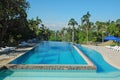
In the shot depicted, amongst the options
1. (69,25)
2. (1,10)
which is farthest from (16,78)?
(69,25)

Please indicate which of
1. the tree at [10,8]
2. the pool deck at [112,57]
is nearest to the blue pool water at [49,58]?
the pool deck at [112,57]

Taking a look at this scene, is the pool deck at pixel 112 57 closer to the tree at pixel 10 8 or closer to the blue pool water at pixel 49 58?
the blue pool water at pixel 49 58

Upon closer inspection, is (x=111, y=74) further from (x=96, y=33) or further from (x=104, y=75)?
(x=96, y=33)

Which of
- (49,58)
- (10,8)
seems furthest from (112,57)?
(10,8)

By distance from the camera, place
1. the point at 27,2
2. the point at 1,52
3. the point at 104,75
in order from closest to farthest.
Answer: the point at 104,75
the point at 1,52
the point at 27,2

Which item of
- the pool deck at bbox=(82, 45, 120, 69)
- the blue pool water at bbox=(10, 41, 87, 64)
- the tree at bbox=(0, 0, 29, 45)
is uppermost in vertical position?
the tree at bbox=(0, 0, 29, 45)

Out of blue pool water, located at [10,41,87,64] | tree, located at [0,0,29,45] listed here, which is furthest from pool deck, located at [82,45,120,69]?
tree, located at [0,0,29,45]

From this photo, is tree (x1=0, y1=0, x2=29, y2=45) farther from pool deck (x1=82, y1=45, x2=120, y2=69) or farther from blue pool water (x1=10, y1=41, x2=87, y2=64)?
pool deck (x1=82, y1=45, x2=120, y2=69)

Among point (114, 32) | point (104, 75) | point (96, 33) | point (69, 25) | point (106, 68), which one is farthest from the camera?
point (69, 25)

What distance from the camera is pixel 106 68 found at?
16.7 meters

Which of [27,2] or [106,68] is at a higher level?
[27,2]

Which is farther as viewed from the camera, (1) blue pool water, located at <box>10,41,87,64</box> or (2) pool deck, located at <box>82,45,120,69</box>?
(1) blue pool water, located at <box>10,41,87,64</box>

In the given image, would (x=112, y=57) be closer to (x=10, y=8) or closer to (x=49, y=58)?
(x=49, y=58)

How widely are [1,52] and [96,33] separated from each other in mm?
34830
